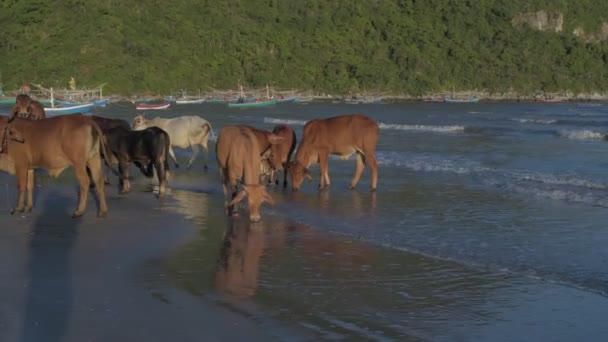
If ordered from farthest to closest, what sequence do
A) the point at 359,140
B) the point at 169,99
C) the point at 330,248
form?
the point at 169,99
the point at 359,140
the point at 330,248

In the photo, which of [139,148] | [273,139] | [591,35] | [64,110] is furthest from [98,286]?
[591,35]

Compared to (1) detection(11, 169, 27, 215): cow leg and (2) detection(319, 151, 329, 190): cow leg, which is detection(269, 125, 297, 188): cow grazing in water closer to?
(2) detection(319, 151, 329, 190): cow leg

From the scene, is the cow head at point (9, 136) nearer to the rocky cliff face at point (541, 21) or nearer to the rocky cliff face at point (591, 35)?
the rocky cliff face at point (541, 21)

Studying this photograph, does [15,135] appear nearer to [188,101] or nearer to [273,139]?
[273,139]

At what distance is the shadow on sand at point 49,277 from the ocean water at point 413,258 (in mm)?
1078

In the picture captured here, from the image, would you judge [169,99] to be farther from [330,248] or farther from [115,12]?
[330,248]

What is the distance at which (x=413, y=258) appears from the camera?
981 cm

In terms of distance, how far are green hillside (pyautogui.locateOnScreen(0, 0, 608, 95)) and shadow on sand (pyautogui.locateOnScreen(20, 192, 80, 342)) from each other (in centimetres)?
8968

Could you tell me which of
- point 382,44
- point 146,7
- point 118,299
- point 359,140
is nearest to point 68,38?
point 146,7

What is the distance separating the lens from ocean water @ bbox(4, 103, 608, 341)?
7285 millimetres

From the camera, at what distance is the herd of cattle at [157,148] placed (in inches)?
477

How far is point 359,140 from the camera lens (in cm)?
1656

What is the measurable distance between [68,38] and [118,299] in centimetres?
10591

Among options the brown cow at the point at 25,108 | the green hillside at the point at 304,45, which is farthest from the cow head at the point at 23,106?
the green hillside at the point at 304,45
